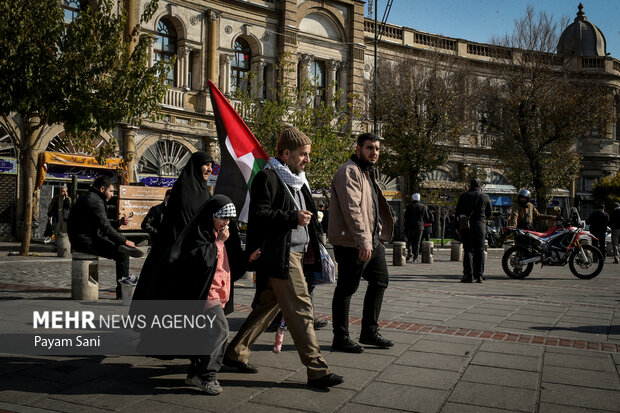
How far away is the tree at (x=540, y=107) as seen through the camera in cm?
2692

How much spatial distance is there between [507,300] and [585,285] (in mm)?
3479

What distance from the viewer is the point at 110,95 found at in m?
15.1

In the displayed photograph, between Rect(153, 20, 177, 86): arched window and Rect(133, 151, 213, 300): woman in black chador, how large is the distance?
21.2m

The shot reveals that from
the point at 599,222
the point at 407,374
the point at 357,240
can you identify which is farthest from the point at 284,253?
the point at 599,222

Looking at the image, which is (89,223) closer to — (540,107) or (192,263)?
(192,263)

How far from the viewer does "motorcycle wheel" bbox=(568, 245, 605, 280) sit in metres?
12.6

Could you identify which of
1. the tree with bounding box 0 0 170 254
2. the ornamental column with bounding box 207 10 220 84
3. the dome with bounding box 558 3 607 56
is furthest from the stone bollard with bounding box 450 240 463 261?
the dome with bounding box 558 3 607 56

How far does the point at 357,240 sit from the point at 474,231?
699 cm

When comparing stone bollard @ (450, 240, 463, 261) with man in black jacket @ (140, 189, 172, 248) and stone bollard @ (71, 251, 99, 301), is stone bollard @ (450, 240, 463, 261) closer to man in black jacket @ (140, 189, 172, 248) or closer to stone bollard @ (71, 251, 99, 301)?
man in black jacket @ (140, 189, 172, 248)

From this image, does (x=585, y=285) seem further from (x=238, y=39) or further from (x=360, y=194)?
(x=238, y=39)

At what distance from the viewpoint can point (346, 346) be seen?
5.17 metres

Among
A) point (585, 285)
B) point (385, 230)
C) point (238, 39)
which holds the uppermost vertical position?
point (238, 39)

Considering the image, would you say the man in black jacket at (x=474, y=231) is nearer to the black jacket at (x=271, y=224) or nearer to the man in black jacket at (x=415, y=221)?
the man in black jacket at (x=415, y=221)

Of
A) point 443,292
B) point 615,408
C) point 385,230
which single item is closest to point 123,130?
point 443,292
